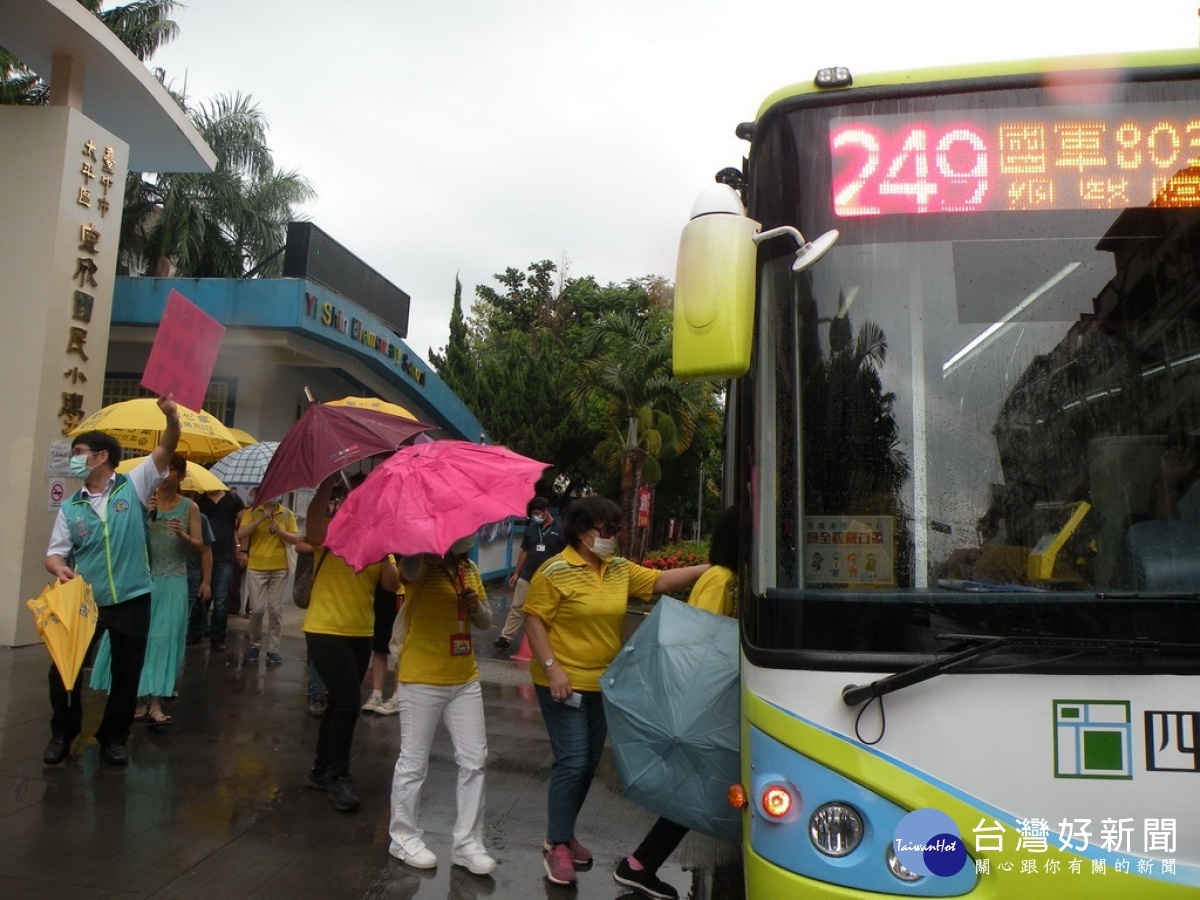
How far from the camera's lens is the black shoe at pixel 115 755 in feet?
19.1

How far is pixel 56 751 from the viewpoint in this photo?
18.9ft

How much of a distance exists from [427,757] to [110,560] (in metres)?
2.48

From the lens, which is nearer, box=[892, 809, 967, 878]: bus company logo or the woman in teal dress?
box=[892, 809, 967, 878]: bus company logo

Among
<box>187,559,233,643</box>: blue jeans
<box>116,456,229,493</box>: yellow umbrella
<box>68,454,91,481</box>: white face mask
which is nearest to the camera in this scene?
<box>68,454,91,481</box>: white face mask

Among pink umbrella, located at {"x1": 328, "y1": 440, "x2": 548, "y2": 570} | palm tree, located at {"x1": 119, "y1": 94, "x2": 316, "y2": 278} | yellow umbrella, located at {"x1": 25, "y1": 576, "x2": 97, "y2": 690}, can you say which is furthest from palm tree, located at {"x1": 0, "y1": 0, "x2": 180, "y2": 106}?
pink umbrella, located at {"x1": 328, "y1": 440, "x2": 548, "y2": 570}

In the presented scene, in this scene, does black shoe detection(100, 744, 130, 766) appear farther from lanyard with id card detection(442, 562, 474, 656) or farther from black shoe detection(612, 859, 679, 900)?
black shoe detection(612, 859, 679, 900)

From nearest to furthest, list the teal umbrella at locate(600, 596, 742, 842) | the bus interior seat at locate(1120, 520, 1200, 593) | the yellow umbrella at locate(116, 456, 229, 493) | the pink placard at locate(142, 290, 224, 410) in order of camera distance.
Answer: the bus interior seat at locate(1120, 520, 1200, 593)
the teal umbrella at locate(600, 596, 742, 842)
the pink placard at locate(142, 290, 224, 410)
the yellow umbrella at locate(116, 456, 229, 493)

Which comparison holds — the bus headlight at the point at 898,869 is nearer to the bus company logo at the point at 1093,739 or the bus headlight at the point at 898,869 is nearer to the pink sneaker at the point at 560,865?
the bus company logo at the point at 1093,739

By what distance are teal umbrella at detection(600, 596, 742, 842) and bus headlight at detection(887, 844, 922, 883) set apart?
85 cm

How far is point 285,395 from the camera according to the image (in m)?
16.5

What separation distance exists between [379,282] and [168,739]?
12.5 metres

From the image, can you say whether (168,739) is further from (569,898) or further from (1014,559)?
(1014,559)

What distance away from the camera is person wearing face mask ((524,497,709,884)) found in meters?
4.37

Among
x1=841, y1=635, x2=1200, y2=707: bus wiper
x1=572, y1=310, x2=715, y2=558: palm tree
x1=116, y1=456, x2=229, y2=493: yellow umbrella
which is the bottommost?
x1=841, y1=635, x2=1200, y2=707: bus wiper
